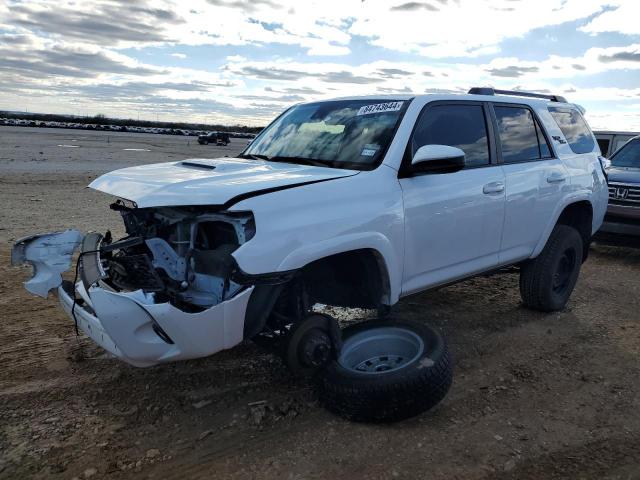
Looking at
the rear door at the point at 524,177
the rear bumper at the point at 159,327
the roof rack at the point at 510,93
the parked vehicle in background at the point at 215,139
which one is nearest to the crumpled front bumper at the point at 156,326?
the rear bumper at the point at 159,327

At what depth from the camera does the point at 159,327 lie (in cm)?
299

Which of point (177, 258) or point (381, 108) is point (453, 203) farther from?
point (177, 258)

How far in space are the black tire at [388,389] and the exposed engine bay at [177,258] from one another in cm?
91

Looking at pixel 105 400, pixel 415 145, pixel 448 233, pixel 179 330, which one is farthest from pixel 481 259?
pixel 105 400

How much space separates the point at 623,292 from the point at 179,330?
18.8 feet

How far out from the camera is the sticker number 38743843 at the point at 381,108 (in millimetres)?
4223

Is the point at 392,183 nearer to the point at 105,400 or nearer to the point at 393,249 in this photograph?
the point at 393,249

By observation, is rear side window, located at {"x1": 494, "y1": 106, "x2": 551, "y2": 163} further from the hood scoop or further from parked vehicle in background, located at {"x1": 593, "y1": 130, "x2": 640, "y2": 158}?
parked vehicle in background, located at {"x1": 593, "y1": 130, "x2": 640, "y2": 158}

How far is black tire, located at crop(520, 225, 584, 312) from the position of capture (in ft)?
17.8

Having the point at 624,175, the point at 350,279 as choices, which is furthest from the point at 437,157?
the point at 624,175

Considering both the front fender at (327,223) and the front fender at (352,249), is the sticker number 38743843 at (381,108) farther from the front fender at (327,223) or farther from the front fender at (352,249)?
the front fender at (352,249)

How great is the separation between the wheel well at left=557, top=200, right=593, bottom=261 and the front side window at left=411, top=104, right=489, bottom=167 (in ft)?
5.35

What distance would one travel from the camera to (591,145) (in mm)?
6000

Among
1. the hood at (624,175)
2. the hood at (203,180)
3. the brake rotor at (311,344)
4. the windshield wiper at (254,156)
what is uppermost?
the windshield wiper at (254,156)
